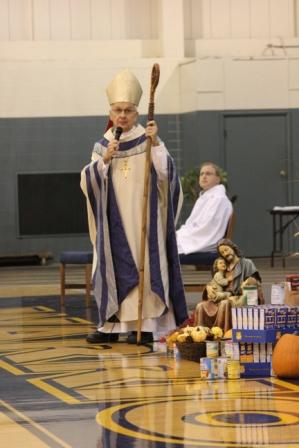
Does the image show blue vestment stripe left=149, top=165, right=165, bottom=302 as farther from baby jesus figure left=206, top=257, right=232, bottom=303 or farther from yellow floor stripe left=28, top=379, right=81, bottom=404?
yellow floor stripe left=28, top=379, right=81, bottom=404

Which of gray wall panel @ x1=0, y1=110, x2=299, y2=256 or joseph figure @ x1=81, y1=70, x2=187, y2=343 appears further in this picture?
gray wall panel @ x1=0, y1=110, x2=299, y2=256

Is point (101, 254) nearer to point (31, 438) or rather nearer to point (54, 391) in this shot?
point (54, 391)

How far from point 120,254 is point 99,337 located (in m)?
0.59

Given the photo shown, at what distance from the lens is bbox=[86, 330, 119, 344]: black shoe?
9.34 m

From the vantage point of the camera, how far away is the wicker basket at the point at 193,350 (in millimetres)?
8211

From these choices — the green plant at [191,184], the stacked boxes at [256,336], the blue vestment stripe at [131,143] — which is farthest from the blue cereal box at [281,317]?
the green plant at [191,184]

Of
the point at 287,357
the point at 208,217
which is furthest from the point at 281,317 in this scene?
the point at 208,217

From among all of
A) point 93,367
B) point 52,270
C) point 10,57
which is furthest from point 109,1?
point 93,367

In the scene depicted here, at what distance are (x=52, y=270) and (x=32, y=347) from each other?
896 cm

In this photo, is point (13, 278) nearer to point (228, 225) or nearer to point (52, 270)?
point (52, 270)

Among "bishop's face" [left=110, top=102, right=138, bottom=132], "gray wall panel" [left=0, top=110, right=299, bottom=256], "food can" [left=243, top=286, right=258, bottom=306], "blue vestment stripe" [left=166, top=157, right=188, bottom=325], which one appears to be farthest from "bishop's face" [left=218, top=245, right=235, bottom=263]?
"gray wall panel" [left=0, top=110, right=299, bottom=256]

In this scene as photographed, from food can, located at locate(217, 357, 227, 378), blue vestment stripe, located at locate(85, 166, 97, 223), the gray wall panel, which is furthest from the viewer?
the gray wall panel

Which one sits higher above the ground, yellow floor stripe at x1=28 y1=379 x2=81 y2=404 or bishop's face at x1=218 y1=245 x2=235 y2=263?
bishop's face at x1=218 y1=245 x2=235 y2=263

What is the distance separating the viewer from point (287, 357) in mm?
7449
